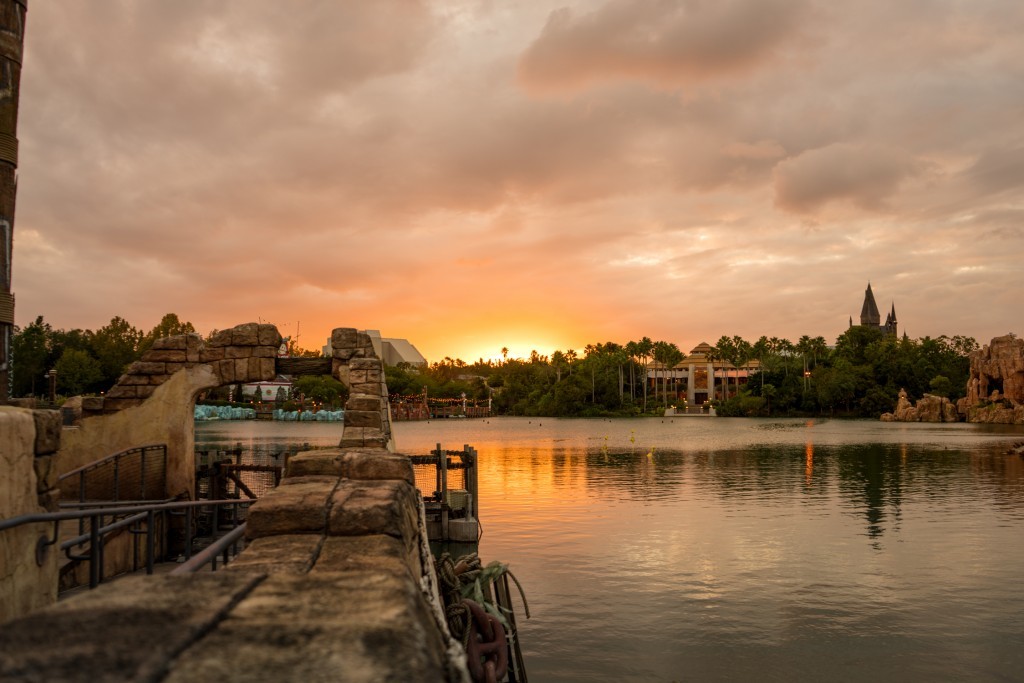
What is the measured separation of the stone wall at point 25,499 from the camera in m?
4.59

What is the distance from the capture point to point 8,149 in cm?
873

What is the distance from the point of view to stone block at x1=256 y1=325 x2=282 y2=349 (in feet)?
52.0

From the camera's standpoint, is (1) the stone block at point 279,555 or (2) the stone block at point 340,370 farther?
(2) the stone block at point 340,370

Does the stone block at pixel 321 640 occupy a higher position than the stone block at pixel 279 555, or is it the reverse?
the stone block at pixel 321 640

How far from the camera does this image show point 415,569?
416 centimetres

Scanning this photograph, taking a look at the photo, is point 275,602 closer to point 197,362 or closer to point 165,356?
point 197,362

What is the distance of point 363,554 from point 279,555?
351 mm

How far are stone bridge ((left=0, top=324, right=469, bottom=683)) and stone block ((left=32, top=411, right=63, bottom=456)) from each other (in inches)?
0.5

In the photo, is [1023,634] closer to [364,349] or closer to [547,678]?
[547,678]

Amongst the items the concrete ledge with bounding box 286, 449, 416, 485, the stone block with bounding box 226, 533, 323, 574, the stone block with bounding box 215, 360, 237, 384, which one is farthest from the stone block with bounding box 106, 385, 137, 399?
the stone block with bounding box 226, 533, 323, 574

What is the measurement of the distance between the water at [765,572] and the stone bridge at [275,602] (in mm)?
8296

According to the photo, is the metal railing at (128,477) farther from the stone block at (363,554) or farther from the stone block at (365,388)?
the stone block at (363,554)

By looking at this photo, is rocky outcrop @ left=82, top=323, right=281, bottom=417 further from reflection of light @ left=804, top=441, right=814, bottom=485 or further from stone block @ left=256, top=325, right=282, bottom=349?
reflection of light @ left=804, top=441, right=814, bottom=485

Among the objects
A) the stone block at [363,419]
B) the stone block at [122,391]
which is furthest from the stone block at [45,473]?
the stone block at [122,391]
